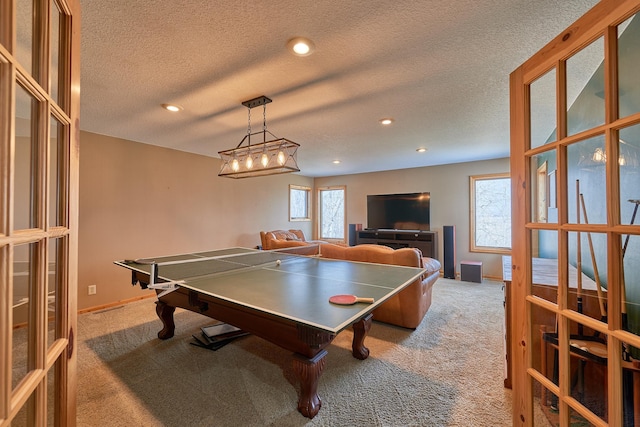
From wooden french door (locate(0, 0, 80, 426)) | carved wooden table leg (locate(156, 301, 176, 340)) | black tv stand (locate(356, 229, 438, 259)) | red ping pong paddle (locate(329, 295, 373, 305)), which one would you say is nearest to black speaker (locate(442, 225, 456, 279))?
black tv stand (locate(356, 229, 438, 259))

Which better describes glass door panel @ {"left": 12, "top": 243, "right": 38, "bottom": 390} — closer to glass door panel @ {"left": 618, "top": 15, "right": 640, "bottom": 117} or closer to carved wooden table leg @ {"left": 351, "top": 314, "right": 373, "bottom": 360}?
glass door panel @ {"left": 618, "top": 15, "right": 640, "bottom": 117}

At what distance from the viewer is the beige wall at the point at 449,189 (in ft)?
18.1

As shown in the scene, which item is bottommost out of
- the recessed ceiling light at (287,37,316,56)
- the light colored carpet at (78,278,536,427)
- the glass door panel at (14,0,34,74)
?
the light colored carpet at (78,278,536,427)

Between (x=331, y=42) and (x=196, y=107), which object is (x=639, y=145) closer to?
(x=331, y=42)

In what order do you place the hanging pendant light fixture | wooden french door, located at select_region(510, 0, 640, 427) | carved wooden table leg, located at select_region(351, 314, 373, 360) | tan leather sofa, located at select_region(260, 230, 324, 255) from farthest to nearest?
tan leather sofa, located at select_region(260, 230, 324, 255), the hanging pendant light fixture, carved wooden table leg, located at select_region(351, 314, 373, 360), wooden french door, located at select_region(510, 0, 640, 427)

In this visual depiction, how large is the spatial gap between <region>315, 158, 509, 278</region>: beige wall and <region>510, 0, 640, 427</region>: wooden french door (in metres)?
4.77

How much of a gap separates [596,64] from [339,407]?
2.30 meters

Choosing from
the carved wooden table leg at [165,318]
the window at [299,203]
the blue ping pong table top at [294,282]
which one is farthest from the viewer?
the window at [299,203]

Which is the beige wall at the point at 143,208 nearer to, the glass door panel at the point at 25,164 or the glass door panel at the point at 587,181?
the glass door panel at the point at 25,164

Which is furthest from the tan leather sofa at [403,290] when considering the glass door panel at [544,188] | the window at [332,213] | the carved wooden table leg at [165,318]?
the window at [332,213]

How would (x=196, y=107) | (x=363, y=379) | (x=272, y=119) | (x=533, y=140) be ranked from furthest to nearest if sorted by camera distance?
(x=272, y=119) < (x=196, y=107) < (x=363, y=379) < (x=533, y=140)

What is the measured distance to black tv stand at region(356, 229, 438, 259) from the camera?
19.1 feet

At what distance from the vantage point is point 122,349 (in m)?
2.62

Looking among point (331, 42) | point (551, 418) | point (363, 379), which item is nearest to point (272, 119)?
point (331, 42)
